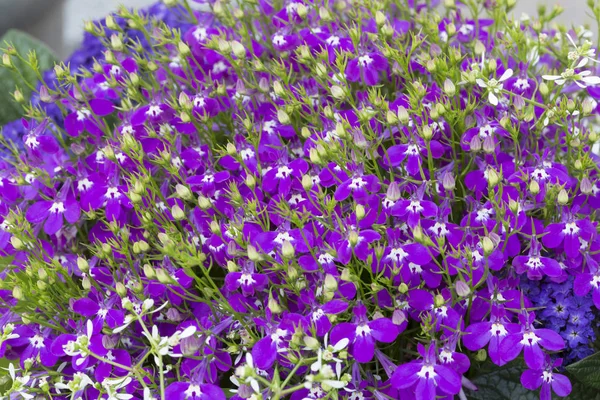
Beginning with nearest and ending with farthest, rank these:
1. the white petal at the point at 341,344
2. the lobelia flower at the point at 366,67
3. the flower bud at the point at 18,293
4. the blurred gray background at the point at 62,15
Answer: the white petal at the point at 341,344 → the flower bud at the point at 18,293 → the lobelia flower at the point at 366,67 → the blurred gray background at the point at 62,15

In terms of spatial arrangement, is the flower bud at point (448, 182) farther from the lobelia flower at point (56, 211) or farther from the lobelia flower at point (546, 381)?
the lobelia flower at point (56, 211)

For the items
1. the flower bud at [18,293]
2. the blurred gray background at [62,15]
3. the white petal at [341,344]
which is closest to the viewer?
the white petal at [341,344]

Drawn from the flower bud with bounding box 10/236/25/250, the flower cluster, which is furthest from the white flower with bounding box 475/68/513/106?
the flower bud with bounding box 10/236/25/250

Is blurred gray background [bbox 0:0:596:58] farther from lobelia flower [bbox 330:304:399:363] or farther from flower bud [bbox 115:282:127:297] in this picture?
lobelia flower [bbox 330:304:399:363]

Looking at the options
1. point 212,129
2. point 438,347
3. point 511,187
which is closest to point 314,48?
point 212,129

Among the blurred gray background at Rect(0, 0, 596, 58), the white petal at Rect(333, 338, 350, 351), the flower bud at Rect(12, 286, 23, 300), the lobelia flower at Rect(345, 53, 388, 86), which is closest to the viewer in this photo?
the white petal at Rect(333, 338, 350, 351)

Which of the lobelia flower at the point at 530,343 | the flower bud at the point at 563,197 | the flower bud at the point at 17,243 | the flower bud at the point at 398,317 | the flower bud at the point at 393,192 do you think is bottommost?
the lobelia flower at the point at 530,343

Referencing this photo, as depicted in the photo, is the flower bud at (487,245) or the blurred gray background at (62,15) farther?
the blurred gray background at (62,15)

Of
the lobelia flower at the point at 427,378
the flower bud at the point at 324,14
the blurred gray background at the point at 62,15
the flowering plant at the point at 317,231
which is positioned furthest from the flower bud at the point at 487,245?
the blurred gray background at the point at 62,15
